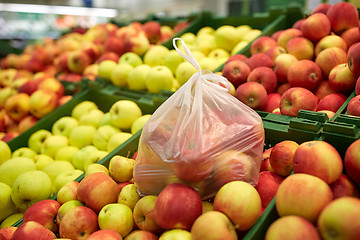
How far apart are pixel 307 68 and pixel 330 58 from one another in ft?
0.46

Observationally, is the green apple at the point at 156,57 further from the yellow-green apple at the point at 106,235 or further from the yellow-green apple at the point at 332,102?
the yellow-green apple at the point at 106,235

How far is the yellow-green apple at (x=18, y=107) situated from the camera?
245 centimetres

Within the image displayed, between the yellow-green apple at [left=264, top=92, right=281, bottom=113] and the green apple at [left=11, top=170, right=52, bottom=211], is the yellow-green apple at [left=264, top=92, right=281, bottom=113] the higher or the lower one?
the higher one

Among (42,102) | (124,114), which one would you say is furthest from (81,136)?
(42,102)

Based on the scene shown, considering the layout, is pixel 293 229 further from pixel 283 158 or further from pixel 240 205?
pixel 283 158

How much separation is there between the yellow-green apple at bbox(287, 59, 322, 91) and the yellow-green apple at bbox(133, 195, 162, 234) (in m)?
1.01

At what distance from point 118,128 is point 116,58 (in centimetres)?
101

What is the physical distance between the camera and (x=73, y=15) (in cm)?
860

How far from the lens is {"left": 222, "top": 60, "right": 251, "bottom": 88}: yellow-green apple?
1751mm

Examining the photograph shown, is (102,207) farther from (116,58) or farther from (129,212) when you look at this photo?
(116,58)

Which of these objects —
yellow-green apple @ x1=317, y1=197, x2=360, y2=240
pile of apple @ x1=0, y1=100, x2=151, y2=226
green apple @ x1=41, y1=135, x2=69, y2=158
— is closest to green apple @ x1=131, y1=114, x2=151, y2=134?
pile of apple @ x1=0, y1=100, x2=151, y2=226

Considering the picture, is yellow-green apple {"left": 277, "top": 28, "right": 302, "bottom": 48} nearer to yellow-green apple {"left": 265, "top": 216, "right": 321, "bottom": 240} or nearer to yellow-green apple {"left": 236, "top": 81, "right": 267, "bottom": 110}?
yellow-green apple {"left": 236, "top": 81, "right": 267, "bottom": 110}

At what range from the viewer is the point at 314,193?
0.86 metres

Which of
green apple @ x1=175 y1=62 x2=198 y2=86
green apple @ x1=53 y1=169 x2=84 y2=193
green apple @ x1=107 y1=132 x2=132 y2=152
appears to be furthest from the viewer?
green apple @ x1=175 y1=62 x2=198 y2=86
